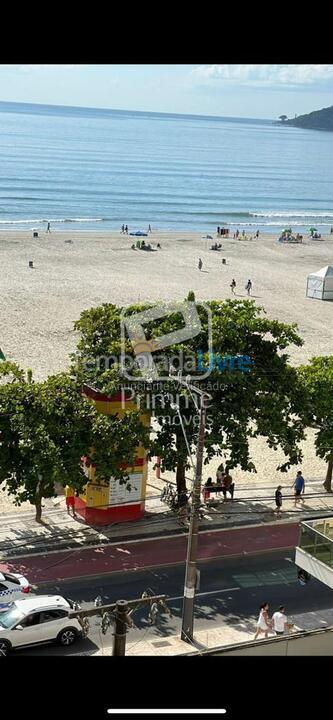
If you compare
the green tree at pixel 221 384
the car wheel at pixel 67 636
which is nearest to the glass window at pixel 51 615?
the car wheel at pixel 67 636

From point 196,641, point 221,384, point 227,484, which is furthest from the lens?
point 227,484

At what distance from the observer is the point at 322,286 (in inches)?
2247

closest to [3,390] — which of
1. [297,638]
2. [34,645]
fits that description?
[34,645]

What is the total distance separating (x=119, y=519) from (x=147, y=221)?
72453 mm

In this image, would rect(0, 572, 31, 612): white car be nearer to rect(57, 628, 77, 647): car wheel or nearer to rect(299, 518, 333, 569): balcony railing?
rect(57, 628, 77, 647): car wheel

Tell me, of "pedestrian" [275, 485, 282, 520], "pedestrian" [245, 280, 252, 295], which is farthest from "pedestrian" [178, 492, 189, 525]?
"pedestrian" [245, 280, 252, 295]

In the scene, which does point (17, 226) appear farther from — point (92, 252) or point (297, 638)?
point (297, 638)

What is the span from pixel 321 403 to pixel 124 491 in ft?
19.6

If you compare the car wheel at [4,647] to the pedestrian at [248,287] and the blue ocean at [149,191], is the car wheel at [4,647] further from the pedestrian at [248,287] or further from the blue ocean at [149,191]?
the blue ocean at [149,191]

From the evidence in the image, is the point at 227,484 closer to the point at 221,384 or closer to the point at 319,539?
the point at 221,384

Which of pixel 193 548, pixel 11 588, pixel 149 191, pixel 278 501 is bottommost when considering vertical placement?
pixel 11 588

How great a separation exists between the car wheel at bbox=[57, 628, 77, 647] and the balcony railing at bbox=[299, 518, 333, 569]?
491 centimetres

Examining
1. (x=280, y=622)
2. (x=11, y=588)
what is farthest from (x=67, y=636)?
(x=280, y=622)

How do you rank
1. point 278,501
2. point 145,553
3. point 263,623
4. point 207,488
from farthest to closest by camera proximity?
1. point 207,488
2. point 278,501
3. point 145,553
4. point 263,623
